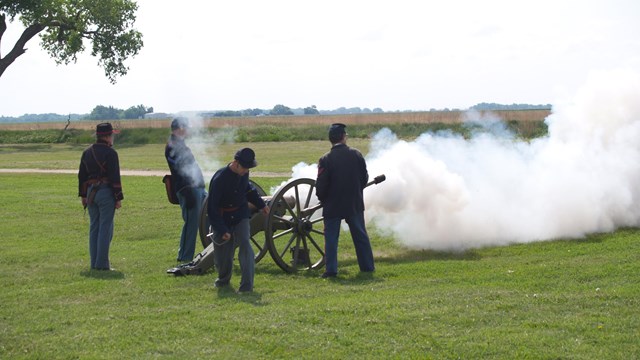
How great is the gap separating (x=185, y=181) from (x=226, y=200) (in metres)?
2.33

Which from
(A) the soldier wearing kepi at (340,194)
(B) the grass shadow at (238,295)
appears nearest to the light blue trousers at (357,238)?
(A) the soldier wearing kepi at (340,194)

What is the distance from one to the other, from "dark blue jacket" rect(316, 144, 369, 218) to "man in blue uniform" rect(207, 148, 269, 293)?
1258 mm

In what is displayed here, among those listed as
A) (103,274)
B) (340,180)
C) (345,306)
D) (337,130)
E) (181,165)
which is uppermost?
(337,130)

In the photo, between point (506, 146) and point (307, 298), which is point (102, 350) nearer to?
point (307, 298)

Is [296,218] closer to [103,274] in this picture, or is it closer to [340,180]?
[340,180]

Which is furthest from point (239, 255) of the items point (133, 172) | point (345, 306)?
point (133, 172)

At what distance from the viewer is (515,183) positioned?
14711 mm

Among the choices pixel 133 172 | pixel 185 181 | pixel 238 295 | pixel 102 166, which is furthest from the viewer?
pixel 133 172

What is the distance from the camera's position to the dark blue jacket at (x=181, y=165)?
12.0 meters

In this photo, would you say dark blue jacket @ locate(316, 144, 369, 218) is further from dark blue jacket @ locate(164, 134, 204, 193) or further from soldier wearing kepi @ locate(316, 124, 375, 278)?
dark blue jacket @ locate(164, 134, 204, 193)

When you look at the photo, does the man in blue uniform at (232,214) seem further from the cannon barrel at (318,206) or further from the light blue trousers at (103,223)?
the light blue trousers at (103,223)

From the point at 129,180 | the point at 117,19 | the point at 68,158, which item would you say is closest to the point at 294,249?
the point at 129,180

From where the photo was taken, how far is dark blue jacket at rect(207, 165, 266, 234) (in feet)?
32.7

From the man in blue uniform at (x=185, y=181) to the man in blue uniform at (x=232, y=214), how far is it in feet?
6.65
